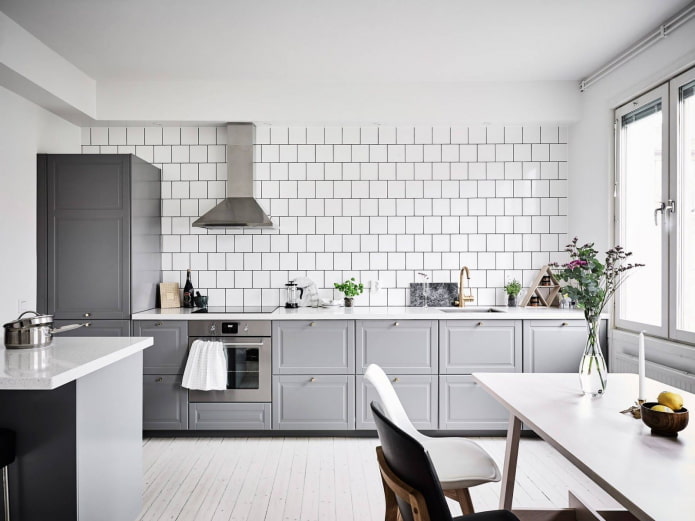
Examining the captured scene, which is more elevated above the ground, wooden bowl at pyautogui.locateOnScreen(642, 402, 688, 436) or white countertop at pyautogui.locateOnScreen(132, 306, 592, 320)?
white countertop at pyautogui.locateOnScreen(132, 306, 592, 320)

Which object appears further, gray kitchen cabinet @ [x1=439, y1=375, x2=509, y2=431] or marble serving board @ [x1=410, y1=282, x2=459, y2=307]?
marble serving board @ [x1=410, y1=282, x2=459, y2=307]

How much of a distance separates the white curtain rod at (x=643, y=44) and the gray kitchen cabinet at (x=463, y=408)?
2.50 meters

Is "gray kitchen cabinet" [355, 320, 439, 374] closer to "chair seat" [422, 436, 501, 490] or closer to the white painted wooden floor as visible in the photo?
the white painted wooden floor

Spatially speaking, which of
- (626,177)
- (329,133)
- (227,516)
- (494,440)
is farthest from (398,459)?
(329,133)

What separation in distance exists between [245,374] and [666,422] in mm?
2850

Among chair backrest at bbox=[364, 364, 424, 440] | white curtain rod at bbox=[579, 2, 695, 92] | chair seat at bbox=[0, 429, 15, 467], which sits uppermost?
white curtain rod at bbox=[579, 2, 695, 92]

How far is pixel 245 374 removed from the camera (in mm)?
3764

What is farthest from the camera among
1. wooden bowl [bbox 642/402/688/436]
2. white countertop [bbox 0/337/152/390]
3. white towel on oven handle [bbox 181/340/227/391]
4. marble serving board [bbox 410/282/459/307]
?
marble serving board [bbox 410/282/459/307]

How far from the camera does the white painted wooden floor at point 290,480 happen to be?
105 inches

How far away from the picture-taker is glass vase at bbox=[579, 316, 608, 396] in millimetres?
2016

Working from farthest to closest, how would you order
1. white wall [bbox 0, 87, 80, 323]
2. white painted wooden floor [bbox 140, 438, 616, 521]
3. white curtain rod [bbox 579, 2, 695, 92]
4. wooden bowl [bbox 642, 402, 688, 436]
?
white wall [bbox 0, 87, 80, 323] → white curtain rod [bbox 579, 2, 695, 92] → white painted wooden floor [bbox 140, 438, 616, 521] → wooden bowl [bbox 642, 402, 688, 436]

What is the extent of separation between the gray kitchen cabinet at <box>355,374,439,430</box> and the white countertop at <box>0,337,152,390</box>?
5.90 feet

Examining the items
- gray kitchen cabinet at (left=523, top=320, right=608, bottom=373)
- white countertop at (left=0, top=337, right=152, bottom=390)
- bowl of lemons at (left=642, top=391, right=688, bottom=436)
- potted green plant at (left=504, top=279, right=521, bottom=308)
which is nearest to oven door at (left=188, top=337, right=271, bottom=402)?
white countertop at (left=0, top=337, right=152, bottom=390)

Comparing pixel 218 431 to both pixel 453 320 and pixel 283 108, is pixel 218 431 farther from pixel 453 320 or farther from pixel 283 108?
pixel 283 108
